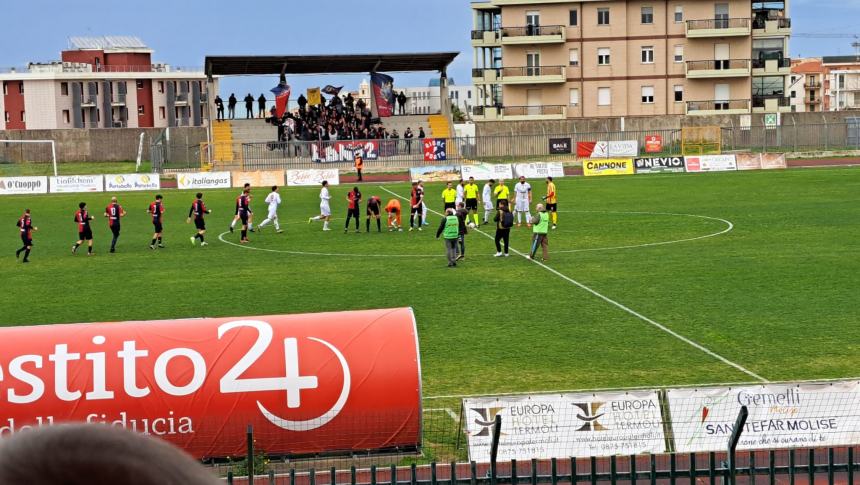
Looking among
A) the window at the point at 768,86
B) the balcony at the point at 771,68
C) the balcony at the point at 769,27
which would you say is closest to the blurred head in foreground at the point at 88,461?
the balcony at the point at 771,68

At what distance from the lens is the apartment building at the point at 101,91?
12825 cm

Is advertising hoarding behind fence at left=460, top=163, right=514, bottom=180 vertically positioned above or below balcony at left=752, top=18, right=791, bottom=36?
below

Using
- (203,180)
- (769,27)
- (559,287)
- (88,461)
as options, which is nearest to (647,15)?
(769,27)

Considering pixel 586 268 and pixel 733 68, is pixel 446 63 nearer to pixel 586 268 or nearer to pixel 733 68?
pixel 733 68

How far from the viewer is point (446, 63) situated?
3019 inches

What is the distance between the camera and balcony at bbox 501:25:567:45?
276ft

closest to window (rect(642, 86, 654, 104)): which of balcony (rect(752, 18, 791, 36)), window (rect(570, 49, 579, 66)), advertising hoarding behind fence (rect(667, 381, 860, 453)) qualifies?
window (rect(570, 49, 579, 66))

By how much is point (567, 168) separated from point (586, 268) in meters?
36.3

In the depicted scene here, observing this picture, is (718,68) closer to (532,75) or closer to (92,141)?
(532,75)

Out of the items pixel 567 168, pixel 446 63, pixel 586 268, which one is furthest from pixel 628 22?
pixel 586 268

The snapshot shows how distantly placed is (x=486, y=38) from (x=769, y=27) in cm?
2161

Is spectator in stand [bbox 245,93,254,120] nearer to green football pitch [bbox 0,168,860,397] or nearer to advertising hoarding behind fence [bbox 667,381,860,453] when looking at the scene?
green football pitch [bbox 0,168,860,397]

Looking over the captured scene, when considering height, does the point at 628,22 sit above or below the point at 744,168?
above

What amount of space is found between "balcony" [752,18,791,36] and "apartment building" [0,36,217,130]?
65.5 metres
